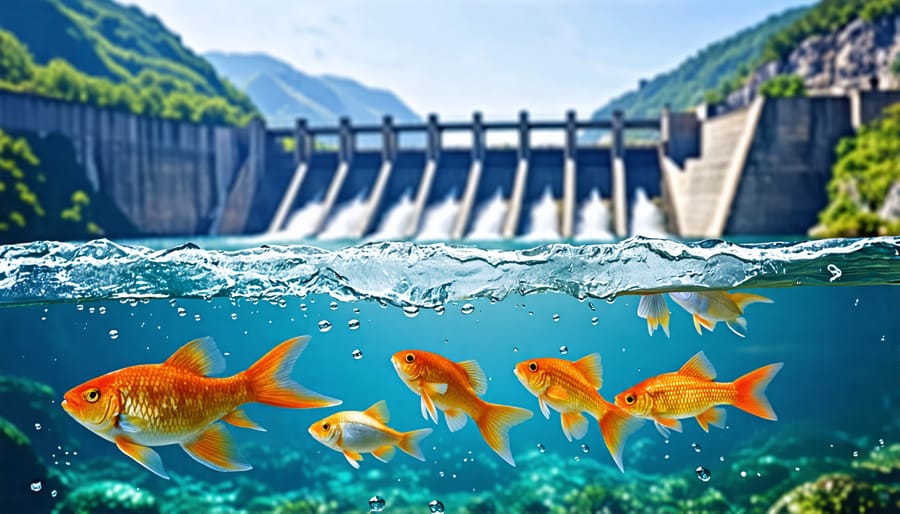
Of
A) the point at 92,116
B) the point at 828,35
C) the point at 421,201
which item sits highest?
the point at 828,35

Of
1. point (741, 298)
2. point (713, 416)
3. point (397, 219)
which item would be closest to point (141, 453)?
point (713, 416)

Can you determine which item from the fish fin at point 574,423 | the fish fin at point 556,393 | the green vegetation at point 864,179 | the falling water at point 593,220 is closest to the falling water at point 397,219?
the falling water at point 593,220

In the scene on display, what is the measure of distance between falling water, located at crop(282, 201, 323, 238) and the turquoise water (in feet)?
127

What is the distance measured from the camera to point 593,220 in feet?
145

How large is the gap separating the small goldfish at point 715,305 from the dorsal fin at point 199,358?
317 centimetres

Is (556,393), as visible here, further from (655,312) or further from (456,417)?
(655,312)

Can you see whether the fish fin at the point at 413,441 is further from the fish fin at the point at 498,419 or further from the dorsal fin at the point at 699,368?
the dorsal fin at the point at 699,368

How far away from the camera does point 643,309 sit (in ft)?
20.9

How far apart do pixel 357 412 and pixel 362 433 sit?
0.13m

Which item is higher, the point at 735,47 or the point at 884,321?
the point at 735,47

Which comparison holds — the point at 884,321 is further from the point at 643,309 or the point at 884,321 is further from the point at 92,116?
the point at 92,116

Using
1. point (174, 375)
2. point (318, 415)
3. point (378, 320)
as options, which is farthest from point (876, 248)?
point (174, 375)

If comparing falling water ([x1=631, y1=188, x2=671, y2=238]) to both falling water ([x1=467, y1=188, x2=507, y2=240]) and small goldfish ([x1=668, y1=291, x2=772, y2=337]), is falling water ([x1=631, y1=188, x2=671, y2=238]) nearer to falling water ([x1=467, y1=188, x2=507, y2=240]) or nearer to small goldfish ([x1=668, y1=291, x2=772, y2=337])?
falling water ([x1=467, y1=188, x2=507, y2=240])

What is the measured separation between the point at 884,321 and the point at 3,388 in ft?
21.7
